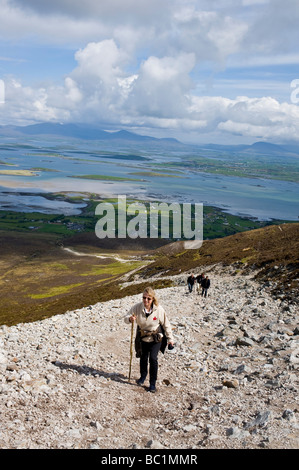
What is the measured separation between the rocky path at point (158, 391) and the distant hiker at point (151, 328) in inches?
42.0

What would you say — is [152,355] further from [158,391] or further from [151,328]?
[158,391]

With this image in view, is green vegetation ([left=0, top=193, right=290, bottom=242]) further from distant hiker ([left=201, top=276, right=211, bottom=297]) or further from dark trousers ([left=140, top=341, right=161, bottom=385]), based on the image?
dark trousers ([left=140, top=341, right=161, bottom=385])

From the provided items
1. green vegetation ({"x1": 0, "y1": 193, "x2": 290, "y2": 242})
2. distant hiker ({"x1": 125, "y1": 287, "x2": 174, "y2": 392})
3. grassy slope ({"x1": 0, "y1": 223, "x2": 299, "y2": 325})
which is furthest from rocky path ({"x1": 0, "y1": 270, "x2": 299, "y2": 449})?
green vegetation ({"x1": 0, "y1": 193, "x2": 290, "y2": 242})

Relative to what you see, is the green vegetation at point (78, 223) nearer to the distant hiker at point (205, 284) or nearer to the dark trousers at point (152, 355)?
the distant hiker at point (205, 284)

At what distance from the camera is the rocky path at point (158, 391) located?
7.75 m

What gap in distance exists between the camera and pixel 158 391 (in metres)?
10.3

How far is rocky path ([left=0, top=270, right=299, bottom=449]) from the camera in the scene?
25.4 ft

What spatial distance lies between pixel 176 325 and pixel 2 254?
9745cm

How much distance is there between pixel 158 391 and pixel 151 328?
1.91 m

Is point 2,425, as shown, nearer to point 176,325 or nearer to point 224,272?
point 176,325

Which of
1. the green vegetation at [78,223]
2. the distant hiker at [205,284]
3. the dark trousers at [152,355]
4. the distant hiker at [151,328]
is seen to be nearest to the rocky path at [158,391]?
the dark trousers at [152,355]

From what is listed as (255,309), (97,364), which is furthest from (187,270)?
(97,364)

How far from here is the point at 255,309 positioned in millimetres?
19031

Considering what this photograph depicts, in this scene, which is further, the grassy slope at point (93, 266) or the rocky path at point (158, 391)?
the grassy slope at point (93, 266)
